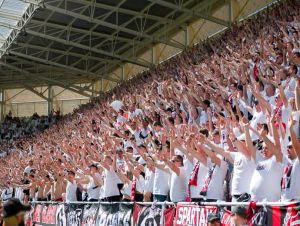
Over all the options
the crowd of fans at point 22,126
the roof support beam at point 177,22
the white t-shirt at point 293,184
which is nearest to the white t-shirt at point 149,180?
the white t-shirt at point 293,184

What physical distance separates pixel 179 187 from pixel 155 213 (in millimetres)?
973

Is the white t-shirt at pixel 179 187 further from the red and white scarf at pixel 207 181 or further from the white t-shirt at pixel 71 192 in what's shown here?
the white t-shirt at pixel 71 192

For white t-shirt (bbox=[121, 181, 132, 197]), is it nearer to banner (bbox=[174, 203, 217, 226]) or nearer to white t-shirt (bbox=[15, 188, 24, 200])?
banner (bbox=[174, 203, 217, 226])

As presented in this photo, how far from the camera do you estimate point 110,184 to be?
14.0m

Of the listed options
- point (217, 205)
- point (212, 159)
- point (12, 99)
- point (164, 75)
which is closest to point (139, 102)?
point (164, 75)

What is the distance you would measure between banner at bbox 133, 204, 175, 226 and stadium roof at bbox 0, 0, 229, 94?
1646 cm

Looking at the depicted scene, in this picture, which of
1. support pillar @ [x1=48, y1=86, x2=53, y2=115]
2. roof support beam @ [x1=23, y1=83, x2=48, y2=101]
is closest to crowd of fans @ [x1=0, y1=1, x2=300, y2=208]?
roof support beam @ [x1=23, y1=83, x2=48, y2=101]

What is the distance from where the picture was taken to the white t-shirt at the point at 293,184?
26.7ft

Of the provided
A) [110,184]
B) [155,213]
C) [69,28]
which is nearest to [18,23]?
[69,28]

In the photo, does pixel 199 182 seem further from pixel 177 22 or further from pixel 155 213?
pixel 177 22

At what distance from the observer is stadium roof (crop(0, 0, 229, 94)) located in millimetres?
28859

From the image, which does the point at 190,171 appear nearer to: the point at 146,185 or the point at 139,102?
the point at 146,185

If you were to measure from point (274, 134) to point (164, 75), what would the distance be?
1513cm

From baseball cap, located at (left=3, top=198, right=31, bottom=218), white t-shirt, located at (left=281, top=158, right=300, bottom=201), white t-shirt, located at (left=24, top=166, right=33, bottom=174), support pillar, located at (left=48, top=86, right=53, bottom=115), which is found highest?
support pillar, located at (left=48, top=86, right=53, bottom=115)
